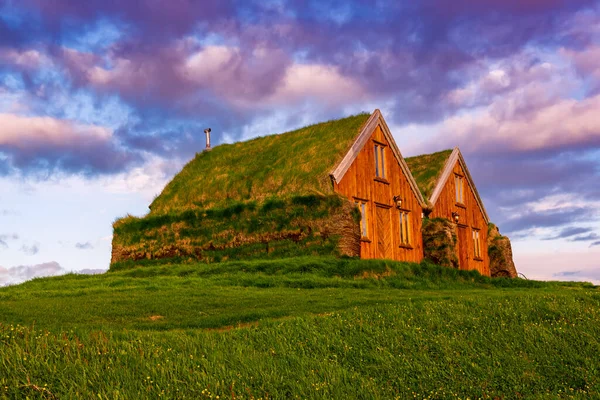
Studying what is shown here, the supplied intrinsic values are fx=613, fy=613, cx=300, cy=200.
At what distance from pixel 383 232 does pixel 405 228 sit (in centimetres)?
286

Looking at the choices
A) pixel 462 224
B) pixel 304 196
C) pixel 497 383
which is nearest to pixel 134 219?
pixel 304 196

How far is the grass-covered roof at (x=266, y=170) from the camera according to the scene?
115 ft

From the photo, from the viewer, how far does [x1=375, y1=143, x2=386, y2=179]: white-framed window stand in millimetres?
38062

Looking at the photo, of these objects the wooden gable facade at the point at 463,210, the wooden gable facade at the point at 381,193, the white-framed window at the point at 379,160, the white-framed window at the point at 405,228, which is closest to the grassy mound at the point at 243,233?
the wooden gable facade at the point at 381,193

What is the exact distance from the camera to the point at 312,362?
42.8 feet

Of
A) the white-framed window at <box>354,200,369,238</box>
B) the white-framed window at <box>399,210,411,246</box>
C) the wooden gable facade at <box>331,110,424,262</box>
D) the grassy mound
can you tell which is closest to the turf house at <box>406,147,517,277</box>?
the wooden gable facade at <box>331,110,424,262</box>

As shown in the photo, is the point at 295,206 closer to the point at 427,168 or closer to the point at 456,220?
the point at 427,168

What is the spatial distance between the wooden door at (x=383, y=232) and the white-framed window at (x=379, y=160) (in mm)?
2199

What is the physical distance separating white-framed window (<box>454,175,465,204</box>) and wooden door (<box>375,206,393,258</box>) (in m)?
11.7

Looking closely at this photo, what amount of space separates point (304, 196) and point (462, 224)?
1873 cm

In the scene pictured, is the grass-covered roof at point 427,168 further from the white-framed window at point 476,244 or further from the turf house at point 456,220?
the white-framed window at point 476,244

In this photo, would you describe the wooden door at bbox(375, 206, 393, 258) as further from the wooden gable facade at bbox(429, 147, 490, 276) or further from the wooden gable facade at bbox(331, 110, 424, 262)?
the wooden gable facade at bbox(429, 147, 490, 276)

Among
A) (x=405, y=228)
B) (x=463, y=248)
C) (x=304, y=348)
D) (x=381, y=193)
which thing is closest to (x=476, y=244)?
(x=463, y=248)

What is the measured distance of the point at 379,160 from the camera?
1513 inches
